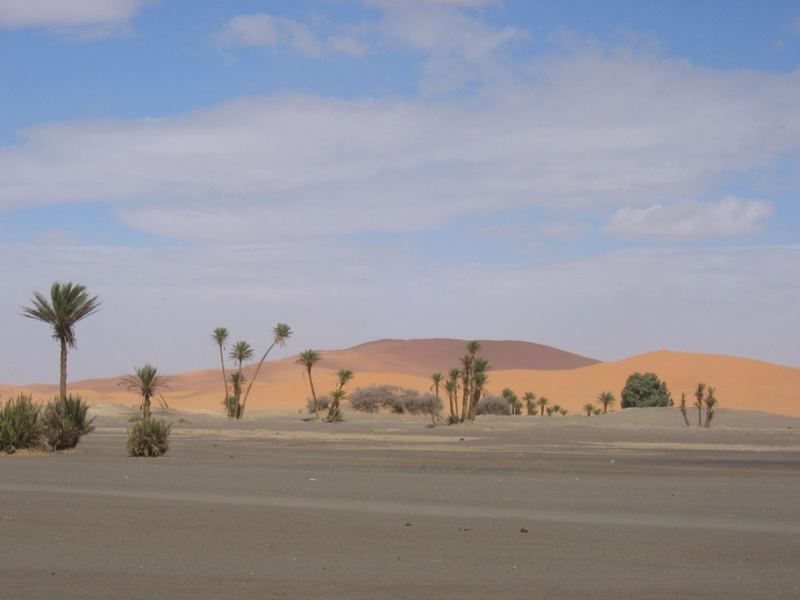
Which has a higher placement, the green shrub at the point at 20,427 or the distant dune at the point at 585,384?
the distant dune at the point at 585,384

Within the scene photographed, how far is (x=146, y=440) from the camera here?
97.2ft

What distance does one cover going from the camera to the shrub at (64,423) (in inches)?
1254

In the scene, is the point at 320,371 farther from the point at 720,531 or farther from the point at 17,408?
the point at 720,531

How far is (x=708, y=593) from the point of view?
32.0ft

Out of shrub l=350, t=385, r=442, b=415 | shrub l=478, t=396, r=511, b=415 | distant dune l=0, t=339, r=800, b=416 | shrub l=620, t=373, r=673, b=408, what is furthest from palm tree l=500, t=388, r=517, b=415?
distant dune l=0, t=339, r=800, b=416

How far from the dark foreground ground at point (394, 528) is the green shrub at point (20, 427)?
79.0 inches

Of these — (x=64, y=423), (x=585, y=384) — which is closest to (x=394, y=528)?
(x=64, y=423)

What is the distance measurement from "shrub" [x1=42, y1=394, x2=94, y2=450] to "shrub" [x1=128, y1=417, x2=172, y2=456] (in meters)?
3.19

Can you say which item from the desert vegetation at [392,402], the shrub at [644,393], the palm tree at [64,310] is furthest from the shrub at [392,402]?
the palm tree at [64,310]

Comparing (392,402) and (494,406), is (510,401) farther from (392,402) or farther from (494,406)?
(392,402)

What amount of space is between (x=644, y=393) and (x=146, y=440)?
2728 inches

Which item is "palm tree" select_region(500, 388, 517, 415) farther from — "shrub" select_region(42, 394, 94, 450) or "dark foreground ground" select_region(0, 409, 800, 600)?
"dark foreground ground" select_region(0, 409, 800, 600)

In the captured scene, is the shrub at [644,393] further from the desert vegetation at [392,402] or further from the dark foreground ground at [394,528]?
the dark foreground ground at [394,528]

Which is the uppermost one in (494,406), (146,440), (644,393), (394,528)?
(644,393)
